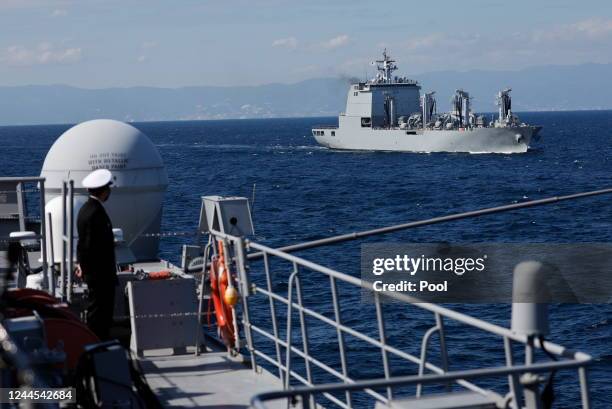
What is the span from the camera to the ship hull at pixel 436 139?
326 feet

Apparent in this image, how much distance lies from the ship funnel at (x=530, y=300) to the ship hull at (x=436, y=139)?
96427mm

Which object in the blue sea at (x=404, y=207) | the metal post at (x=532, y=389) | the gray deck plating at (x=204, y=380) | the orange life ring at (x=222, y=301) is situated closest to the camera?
the metal post at (x=532, y=389)

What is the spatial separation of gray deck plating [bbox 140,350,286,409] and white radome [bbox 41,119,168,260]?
18.0 feet

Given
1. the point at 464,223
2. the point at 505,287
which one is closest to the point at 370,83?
the point at 464,223

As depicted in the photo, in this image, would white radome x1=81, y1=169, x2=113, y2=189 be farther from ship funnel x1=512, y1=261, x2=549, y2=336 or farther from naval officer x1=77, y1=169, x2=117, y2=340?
ship funnel x1=512, y1=261, x2=549, y2=336

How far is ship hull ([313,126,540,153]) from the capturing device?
99312mm

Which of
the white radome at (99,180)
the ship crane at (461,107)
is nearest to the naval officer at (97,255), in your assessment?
the white radome at (99,180)

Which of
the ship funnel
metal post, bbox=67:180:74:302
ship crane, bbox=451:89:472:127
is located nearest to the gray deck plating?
metal post, bbox=67:180:74:302

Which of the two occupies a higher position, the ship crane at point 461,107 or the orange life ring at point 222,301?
the ship crane at point 461,107

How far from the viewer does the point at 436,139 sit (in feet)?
338

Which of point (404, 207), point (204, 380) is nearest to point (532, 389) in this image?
point (204, 380)

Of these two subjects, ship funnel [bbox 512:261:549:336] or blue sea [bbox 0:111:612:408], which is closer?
ship funnel [bbox 512:261:549:336]

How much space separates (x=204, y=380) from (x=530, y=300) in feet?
13.0

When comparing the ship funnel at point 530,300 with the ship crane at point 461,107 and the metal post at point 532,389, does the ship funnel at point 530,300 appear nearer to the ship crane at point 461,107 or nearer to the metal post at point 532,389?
the metal post at point 532,389
